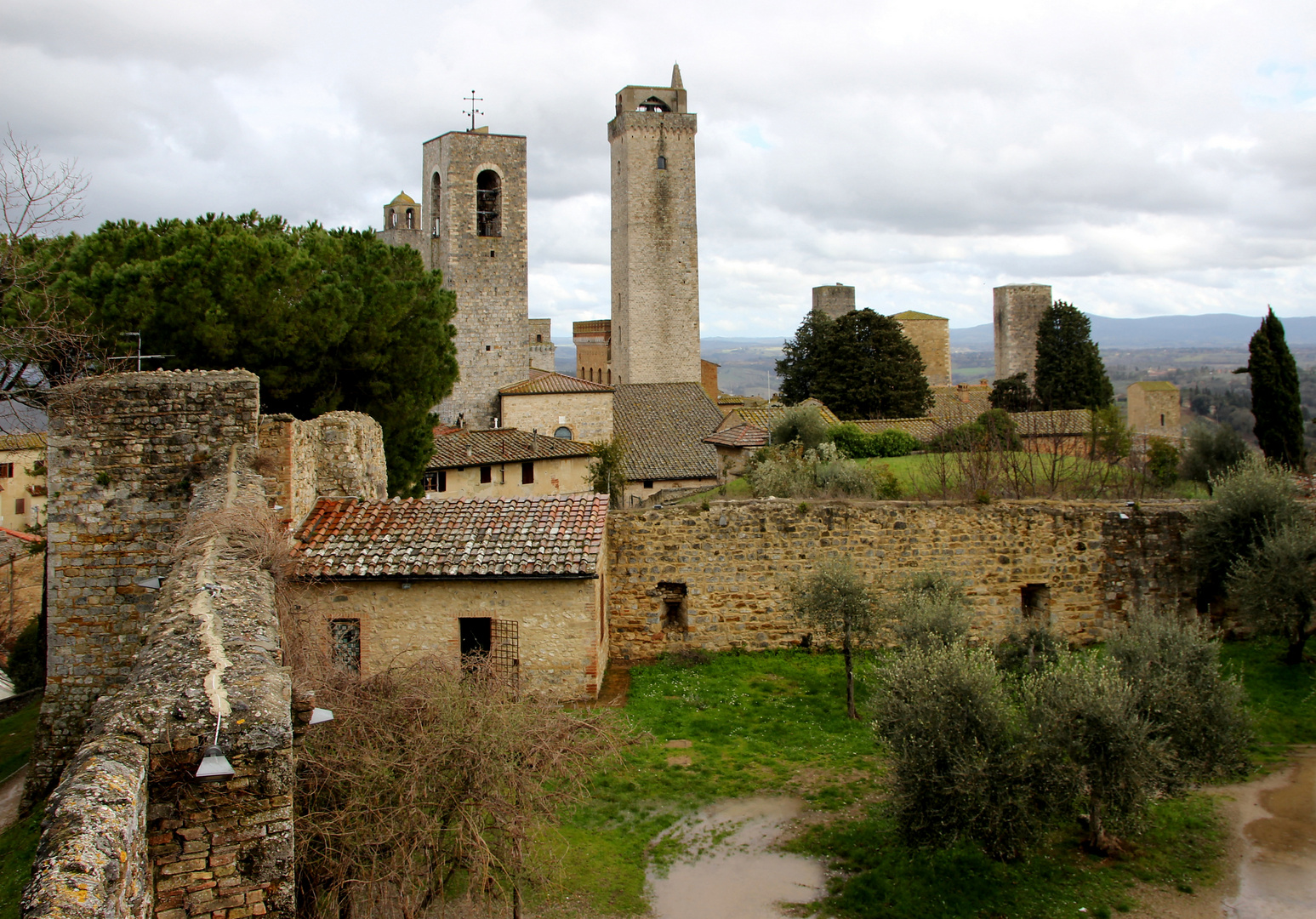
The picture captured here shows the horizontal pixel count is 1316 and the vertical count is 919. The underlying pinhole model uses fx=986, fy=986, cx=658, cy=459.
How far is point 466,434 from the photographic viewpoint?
28953mm

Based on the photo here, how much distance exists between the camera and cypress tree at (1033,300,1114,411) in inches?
1944

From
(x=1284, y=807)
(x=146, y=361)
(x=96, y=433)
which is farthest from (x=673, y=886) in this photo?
(x=146, y=361)

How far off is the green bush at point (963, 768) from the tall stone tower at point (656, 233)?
43.6 meters

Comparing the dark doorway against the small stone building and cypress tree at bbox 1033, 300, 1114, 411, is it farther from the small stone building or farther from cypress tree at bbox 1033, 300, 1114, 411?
the small stone building

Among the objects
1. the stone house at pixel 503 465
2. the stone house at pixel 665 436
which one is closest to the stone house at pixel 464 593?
the stone house at pixel 503 465

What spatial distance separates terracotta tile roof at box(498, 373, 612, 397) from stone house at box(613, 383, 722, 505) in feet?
7.26

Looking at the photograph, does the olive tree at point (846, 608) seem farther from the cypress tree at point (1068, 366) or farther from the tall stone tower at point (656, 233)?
the cypress tree at point (1068, 366)

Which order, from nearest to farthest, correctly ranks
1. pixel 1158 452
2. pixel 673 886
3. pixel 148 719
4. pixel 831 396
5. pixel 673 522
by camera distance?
1. pixel 148 719
2. pixel 673 886
3. pixel 673 522
4. pixel 1158 452
5. pixel 831 396

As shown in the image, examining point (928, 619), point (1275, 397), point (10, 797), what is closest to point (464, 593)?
point (928, 619)

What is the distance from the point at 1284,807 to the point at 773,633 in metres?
6.74

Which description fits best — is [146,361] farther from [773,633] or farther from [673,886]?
[673,886]

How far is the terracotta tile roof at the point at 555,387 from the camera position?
3451 cm

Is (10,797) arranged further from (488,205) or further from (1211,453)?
(488,205)

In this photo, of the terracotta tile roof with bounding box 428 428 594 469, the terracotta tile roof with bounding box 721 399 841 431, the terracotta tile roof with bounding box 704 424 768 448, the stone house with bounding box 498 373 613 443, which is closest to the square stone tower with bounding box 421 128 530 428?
the stone house with bounding box 498 373 613 443
